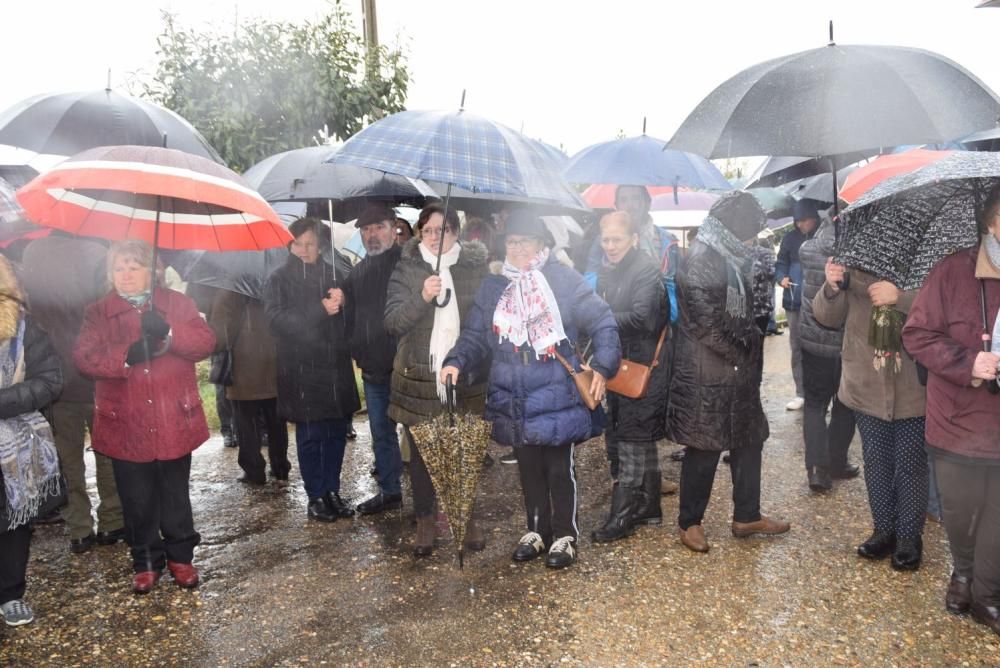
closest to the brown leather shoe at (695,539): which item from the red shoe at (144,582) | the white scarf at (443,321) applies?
the white scarf at (443,321)

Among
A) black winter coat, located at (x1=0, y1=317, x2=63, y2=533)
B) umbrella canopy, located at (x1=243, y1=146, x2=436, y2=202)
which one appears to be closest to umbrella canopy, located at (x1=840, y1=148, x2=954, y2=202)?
umbrella canopy, located at (x1=243, y1=146, x2=436, y2=202)

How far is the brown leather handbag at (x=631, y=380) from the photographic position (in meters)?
4.42

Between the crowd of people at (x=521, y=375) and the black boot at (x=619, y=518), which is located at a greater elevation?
the crowd of people at (x=521, y=375)

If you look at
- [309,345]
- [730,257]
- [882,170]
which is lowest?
[309,345]

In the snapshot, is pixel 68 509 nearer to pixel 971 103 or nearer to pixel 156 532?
pixel 156 532

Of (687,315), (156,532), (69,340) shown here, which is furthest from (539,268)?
(69,340)

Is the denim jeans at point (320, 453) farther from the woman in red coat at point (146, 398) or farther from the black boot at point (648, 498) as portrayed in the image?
the black boot at point (648, 498)

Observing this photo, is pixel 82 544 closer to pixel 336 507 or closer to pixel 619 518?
pixel 336 507

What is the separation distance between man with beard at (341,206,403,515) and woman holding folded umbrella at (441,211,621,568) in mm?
884

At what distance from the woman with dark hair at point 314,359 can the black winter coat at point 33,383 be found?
52.7 inches

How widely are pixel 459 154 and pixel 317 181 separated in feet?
4.70

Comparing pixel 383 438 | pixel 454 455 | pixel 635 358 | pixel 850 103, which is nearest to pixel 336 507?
pixel 383 438

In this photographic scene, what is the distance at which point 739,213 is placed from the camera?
427cm

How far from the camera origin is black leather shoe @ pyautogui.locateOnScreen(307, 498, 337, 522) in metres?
5.08
